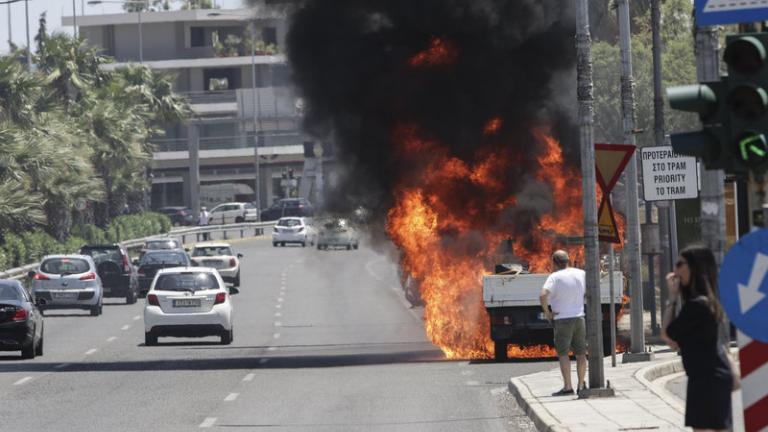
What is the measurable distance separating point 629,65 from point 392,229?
8181 millimetres

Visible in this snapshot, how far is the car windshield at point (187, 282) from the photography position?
31.2m

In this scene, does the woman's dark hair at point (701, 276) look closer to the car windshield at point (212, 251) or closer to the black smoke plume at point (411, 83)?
the black smoke plume at point (411, 83)

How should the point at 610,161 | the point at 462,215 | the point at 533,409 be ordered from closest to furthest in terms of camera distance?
the point at 533,409 → the point at 610,161 → the point at 462,215

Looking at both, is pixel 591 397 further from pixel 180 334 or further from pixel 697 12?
pixel 180 334

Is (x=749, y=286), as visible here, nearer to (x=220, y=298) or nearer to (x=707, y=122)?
(x=707, y=122)

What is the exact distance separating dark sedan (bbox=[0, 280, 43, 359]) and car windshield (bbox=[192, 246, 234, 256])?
26965 millimetres

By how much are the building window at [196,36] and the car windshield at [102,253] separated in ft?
254

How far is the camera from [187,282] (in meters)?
31.4

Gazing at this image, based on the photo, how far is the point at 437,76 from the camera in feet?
106

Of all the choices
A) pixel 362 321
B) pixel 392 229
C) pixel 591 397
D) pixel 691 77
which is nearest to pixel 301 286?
pixel 362 321

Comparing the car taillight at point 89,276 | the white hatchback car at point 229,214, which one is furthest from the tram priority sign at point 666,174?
the white hatchback car at point 229,214

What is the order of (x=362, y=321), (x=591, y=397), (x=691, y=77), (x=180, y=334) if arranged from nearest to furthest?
(x=591, y=397)
(x=180, y=334)
(x=362, y=321)
(x=691, y=77)

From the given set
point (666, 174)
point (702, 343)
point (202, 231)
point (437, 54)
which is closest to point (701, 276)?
point (702, 343)

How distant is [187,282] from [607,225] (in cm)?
1309
